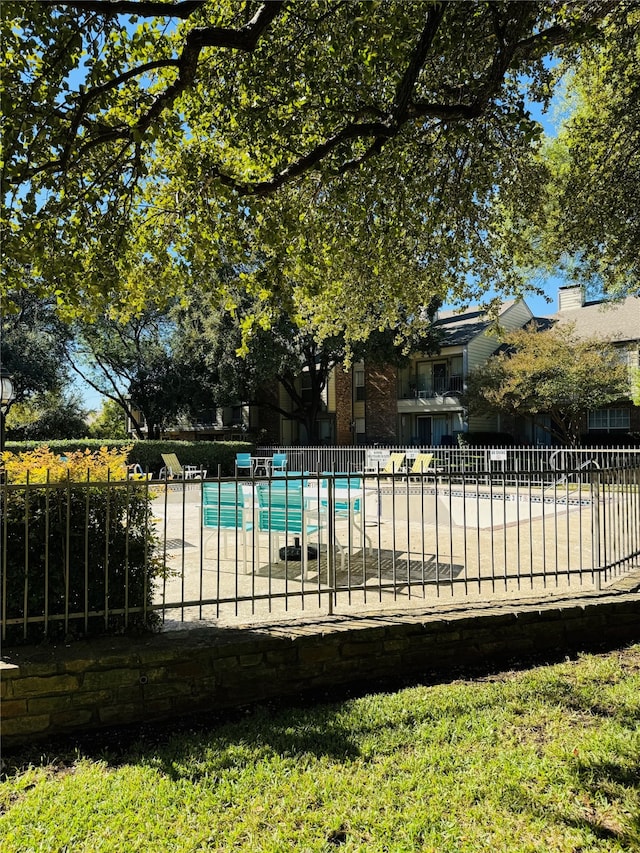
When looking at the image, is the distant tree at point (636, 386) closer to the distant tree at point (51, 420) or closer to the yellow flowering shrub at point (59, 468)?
the yellow flowering shrub at point (59, 468)

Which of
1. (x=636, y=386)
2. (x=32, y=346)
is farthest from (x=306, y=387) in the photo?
(x=636, y=386)

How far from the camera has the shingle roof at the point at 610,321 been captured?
2652 cm

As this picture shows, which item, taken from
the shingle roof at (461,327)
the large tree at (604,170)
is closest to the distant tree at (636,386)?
the shingle roof at (461,327)

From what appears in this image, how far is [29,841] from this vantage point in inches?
100

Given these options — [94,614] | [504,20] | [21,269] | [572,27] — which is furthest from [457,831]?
[504,20]

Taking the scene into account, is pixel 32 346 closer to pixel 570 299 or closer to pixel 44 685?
pixel 44 685

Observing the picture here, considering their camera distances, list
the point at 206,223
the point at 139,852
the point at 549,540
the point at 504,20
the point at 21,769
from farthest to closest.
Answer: the point at 549,540 < the point at 206,223 < the point at 504,20 < the point at 21,769 < the point at 139,852

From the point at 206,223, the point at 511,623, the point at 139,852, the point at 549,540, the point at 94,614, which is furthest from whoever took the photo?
the point at 549,540

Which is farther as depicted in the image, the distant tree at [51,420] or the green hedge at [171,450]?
the distant tree at [51,420]

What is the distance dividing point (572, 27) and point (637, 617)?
551cm

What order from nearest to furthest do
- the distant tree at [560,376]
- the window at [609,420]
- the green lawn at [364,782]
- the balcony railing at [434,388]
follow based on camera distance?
1. the green lawn at [364,782]
2. the distant tree at [560,376]
3. the window at [609,420]
4. the balcony railing at [434,388]

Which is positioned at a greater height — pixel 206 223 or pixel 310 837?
pixel 206 223

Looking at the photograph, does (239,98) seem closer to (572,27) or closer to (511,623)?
(572,27)

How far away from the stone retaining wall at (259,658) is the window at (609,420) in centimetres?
2496
